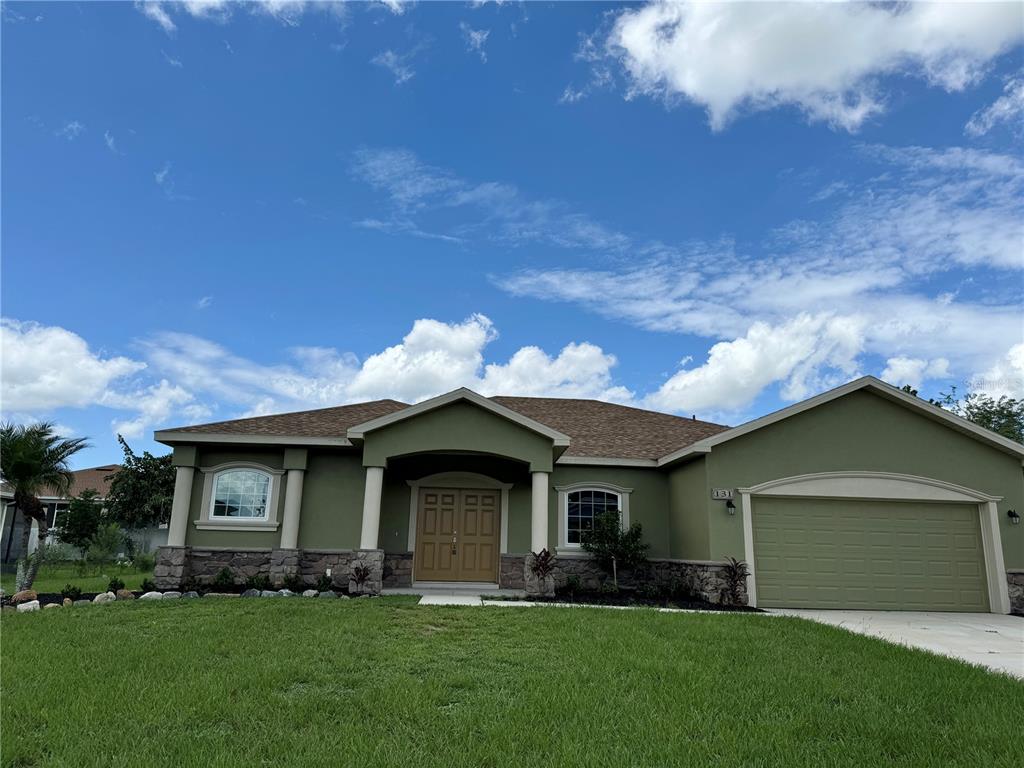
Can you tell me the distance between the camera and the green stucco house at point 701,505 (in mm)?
12008

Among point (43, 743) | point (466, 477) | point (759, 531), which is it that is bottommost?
point (43, 743)

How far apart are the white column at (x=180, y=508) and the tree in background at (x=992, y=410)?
84.9 ft

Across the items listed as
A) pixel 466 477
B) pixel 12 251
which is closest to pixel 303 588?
pixel 466 477

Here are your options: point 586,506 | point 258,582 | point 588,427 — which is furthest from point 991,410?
point 258,582

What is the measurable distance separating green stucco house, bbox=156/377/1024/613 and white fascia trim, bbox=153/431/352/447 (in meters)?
0.03

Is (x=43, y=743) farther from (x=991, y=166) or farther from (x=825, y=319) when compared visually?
(x=825, y=319)

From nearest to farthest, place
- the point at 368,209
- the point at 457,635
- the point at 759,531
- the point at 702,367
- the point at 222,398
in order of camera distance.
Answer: the point at 457,635
the point at 759,531
the point at 368,209
the point at 222,398
the point at 702,367

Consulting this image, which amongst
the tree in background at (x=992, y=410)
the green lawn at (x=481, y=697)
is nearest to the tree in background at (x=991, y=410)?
the tree in background at (x=992, y=410)

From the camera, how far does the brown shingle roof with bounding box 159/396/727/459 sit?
13.3 meters

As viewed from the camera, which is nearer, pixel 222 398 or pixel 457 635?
pixel 457 635

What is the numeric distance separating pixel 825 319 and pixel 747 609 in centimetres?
942

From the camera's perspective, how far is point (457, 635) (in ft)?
24.6

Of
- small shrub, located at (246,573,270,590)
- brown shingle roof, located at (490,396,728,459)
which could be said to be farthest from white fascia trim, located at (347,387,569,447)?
small shrub, located at (246,573,270,590)

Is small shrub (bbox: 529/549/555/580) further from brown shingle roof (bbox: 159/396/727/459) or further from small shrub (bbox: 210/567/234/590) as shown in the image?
small shrub (bbox: 210/567/234/590)
